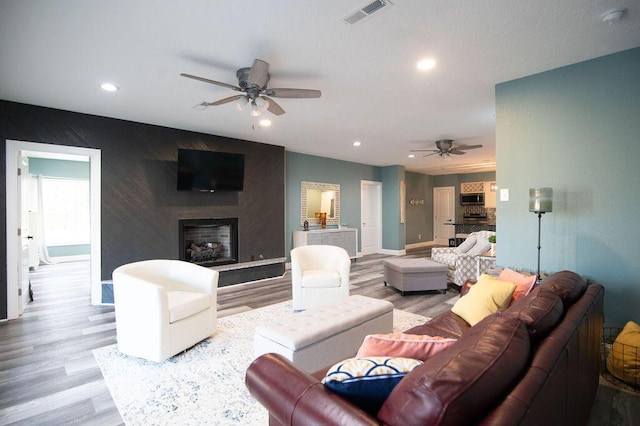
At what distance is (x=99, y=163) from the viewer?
4.37 meters

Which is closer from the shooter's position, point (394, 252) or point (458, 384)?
point (458, 384)

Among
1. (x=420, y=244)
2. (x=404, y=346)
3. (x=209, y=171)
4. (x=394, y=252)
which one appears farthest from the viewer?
(x=420, y=244)

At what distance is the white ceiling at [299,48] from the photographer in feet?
6.77

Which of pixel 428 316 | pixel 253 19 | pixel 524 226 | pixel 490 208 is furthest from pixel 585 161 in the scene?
pixel 490 208

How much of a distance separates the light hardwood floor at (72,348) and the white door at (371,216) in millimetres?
3081

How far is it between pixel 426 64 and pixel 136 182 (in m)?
4.23

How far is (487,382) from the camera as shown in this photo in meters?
0.88

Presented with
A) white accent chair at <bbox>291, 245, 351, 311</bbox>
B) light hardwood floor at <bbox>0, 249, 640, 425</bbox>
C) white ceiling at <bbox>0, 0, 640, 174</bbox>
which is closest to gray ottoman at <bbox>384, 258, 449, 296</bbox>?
light hardwood floor at <bbox>0, 249, 640, 425</bbox>

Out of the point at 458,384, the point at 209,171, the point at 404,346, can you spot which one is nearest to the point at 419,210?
the point at 209,171

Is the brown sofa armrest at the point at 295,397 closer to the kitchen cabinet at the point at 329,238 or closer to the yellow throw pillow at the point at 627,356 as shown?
the yellow throw pillow at the point at 627,356

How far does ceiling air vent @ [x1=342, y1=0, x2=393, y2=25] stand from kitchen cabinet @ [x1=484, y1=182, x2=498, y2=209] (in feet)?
32.4

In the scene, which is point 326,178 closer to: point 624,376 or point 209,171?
point 209,171

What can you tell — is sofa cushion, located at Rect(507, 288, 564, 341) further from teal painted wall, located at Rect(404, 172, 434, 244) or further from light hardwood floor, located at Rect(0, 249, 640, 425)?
teal painted wall, located at Rect(404, 172, 434, 244)

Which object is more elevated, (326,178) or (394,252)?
(326,178)
